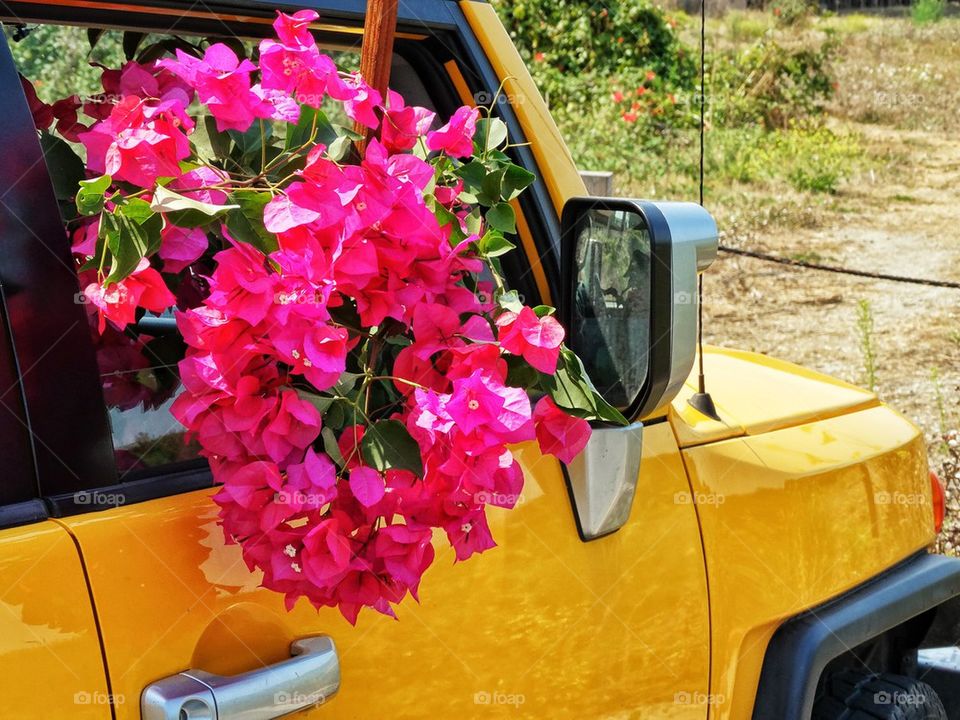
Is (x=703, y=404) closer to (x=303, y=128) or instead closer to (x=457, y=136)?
(x=457, y=136)

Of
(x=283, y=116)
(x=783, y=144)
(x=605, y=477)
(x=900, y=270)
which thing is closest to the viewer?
(x=283, y=116)

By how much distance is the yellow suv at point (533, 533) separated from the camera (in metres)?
1.47

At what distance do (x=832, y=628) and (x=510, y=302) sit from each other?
1197 millimetres

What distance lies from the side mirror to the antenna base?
55 cm

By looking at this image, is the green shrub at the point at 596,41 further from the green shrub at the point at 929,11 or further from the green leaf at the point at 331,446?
the green leaf at the point at 331,446

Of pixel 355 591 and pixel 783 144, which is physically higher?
pixel 355 591

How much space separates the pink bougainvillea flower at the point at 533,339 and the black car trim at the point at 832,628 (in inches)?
43.1

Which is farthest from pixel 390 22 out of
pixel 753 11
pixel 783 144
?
pixel 753 11

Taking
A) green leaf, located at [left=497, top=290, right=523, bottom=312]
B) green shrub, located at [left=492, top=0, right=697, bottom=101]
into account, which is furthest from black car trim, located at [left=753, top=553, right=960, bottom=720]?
green shrub, located at [left=492, top=0, right=697, bottom=101]

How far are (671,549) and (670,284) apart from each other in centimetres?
60

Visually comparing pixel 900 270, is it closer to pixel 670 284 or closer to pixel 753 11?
pixel 753 11

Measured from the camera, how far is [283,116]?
60.2 inches

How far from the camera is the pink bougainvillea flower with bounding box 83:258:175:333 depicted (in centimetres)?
140

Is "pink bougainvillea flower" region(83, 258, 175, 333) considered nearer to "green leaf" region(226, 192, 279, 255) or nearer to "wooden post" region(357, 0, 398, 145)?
"green leaf" region(226, 192, 279, 255)
